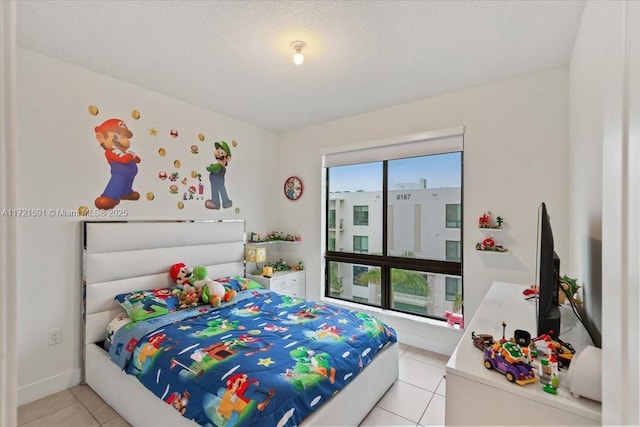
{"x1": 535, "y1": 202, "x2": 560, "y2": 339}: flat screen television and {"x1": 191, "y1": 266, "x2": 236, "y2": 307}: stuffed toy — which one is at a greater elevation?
{"x1": 535, "y1": 202, "x2": 560, "y2": 339}: flat screen television

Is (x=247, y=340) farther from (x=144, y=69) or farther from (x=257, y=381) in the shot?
(x=144, y=69)

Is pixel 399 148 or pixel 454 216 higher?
pixel 399 148

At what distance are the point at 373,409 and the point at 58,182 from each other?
9.89 feet

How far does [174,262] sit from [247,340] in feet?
4.76

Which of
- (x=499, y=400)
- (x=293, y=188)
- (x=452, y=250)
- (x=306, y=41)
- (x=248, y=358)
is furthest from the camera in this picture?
(x=293, y=188)

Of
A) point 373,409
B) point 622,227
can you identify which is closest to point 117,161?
point 373,409

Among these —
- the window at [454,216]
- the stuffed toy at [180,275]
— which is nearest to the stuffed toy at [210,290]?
the stuffed toy at [180,275]

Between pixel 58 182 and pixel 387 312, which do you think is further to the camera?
pixel 387 312

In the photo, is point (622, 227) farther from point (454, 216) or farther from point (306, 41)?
point (454, 216)

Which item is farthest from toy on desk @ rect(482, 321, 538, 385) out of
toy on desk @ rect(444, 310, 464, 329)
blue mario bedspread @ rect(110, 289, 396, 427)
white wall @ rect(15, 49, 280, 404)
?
white wall @ rect(15, 49, 280, 404)

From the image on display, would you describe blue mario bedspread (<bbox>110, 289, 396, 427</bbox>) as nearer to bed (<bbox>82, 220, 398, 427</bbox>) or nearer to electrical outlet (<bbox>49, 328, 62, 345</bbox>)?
bed (<bbox>82, 220, 398, 427</bbox>)

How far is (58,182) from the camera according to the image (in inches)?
91.4

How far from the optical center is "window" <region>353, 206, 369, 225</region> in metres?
3.63

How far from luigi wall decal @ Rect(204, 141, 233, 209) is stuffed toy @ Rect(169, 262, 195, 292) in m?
0.80
